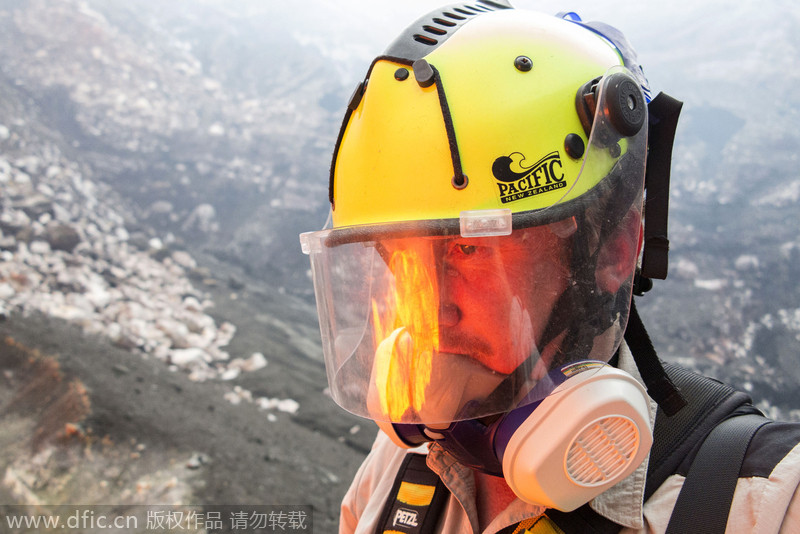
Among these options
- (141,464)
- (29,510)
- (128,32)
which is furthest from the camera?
(128,32)

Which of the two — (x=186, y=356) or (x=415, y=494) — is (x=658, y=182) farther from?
(x=186, y=356)

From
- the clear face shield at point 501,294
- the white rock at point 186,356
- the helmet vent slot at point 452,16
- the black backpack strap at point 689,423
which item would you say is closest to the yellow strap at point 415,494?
the clear face shield at point 501,294

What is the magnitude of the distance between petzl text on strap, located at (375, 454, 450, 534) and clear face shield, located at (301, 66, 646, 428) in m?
0.26

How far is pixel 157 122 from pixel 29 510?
7585 mm

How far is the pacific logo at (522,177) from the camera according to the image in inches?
45.8

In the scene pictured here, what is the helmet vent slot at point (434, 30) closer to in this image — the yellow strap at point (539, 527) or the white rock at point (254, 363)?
the yellow strap at point (539, 527)

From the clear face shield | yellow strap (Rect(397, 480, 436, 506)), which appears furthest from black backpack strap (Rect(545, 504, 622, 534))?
yellow strap (Rect(397, 480, 436, 506))

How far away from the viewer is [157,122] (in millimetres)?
9242

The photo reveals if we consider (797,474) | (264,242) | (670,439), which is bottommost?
(264,242)

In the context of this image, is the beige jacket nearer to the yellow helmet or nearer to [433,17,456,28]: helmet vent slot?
the yellow helmet

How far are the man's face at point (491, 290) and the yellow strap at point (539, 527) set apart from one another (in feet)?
1.04

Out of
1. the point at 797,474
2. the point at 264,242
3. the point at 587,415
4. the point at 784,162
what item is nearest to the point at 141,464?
the point at 587,415

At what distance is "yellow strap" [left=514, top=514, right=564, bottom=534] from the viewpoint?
1112 mm

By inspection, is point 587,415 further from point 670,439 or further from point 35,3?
point 35,3
